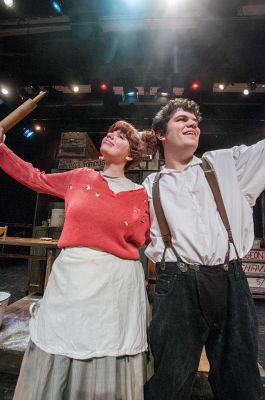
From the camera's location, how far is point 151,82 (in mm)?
5980

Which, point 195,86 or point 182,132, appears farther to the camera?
point 195,86

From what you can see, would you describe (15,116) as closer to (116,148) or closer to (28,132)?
(116,148)

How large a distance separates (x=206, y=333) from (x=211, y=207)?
67 centimetres

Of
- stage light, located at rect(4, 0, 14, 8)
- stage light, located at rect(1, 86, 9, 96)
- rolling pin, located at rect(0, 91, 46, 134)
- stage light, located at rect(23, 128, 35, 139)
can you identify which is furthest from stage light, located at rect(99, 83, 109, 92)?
rolling pin, located at rect(0, 91, 46, 134)

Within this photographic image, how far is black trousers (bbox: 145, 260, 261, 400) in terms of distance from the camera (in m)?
1.14

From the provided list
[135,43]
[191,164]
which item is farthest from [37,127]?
[191,164]

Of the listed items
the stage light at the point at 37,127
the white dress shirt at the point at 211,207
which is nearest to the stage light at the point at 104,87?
the stage light at the point at 37,127

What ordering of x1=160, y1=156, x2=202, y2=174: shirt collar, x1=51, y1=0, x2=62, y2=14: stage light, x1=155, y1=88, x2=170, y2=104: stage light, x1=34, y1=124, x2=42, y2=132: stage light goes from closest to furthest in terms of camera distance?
x1=160, y1=156, x2=202, y2=174: shirt collar < x1=51, y1=0, x2=62, y2=14: stage light < x1=155, y1=88, x2=170, y2=104: stage light < x1=34, y1=124, x2=42, y2=132: stage light

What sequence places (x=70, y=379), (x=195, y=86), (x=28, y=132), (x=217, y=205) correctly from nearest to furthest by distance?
(x=70, y=379) < (x=217, y=205) < (x=195, y=86) < (x=28, y=132)

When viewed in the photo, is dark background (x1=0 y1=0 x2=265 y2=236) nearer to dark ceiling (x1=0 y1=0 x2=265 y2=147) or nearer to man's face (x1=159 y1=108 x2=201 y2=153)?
dark ceiling (x1=0 y1=0 x2=265 y2=147)

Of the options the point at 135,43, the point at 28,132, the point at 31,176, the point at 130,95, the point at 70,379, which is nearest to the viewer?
the point at 70,379

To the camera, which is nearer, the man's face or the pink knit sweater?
the pink knit sweater

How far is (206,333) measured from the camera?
120 cm

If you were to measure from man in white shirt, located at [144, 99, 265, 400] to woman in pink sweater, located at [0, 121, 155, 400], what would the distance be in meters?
0.13
